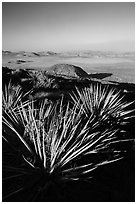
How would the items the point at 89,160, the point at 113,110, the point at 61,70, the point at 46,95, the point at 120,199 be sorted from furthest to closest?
the point at 61,70 → the point at 46,95 → the point at 113,110 → the point at 89,160 → the point at 120,199

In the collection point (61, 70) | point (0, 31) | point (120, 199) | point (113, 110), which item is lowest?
point (120, 199)

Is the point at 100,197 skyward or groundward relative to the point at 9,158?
groundward

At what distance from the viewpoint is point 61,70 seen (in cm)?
1464

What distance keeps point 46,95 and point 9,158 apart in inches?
100.0

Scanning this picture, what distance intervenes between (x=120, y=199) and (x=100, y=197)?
174 mm

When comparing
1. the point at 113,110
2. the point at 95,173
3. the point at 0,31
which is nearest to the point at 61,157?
the point at 95,173

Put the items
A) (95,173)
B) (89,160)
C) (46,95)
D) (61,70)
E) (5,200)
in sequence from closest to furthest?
(5,200), (95,173), (89,160), (46,95), (61,70)

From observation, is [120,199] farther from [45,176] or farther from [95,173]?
[45,176]

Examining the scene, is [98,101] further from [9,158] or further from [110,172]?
[9,158]

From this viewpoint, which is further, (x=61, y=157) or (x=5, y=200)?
(x=61, y=157)

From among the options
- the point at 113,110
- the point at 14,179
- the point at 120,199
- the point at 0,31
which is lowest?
the point at 120,199

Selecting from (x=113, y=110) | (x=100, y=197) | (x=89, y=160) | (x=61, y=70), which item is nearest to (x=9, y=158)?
(x=89, y=160)

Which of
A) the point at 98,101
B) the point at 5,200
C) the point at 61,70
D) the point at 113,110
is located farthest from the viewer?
the point at 61,70

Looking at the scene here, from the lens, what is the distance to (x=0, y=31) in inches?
74.5
